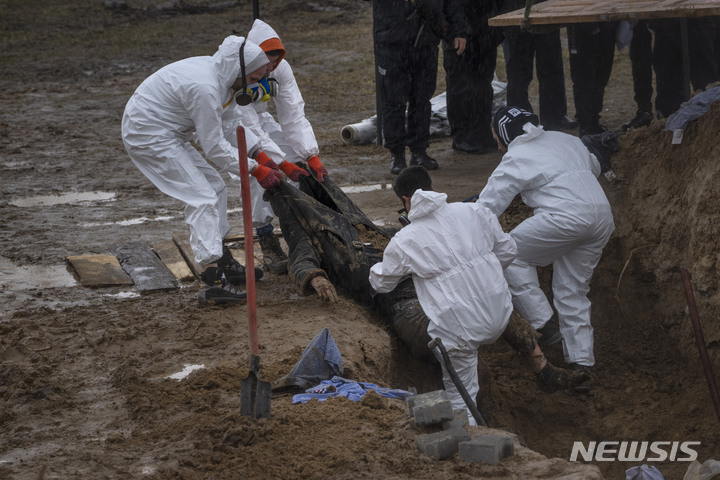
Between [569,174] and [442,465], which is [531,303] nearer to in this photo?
[569,174]

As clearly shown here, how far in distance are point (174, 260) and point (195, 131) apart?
1.26 metres

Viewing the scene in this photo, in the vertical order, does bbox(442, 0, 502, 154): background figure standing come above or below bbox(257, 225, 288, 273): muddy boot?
above

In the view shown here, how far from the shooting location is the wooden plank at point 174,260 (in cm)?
690

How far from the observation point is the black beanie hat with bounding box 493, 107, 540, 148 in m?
5.94

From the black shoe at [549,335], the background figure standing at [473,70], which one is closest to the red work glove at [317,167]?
the black shoe at [549,335]

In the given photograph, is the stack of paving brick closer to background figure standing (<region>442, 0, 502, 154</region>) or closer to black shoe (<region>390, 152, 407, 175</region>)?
black shoe (<region>390, 152, 407, 175</region>)

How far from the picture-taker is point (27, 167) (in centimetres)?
1017

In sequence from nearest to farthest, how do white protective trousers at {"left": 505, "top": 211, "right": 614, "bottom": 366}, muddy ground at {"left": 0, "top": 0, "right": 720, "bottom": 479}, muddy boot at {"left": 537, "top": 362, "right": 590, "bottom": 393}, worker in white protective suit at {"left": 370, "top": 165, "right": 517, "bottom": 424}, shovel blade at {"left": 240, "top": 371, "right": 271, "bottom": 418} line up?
1. muddy ground at {"left": 0, "top": 0, "right": 720, "bottom": 479}
2. shovel blade at {"left": 240, "top": 371, "right": 271, "bottom": 418}
3. worker in white protective suit at {"left": 370, "top": 165, "right": 517, "bottom": 424}
4. muddy boot at {"left": 537, "top": 362, "right": 590, "bottom": 393}
5. white protective trousers at {"left": 505, "top": 211, "right": 614, "bottom": 366}

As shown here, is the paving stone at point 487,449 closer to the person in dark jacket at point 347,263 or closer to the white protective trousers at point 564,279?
the person in dark jacket at point 347,263

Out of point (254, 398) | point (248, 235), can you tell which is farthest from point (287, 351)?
point (248, 235)

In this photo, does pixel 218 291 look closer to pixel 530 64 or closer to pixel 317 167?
pixel 317 167

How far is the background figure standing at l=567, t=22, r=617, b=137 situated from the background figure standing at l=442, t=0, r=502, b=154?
2.73 feet

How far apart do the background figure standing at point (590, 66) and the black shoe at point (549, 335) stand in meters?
3.58

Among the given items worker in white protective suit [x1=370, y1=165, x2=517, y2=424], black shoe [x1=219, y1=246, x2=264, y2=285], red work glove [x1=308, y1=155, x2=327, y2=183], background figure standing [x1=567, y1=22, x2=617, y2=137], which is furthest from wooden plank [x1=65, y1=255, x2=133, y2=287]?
background figure standing [x1=567, y1=22, x2=617, y2=137]
